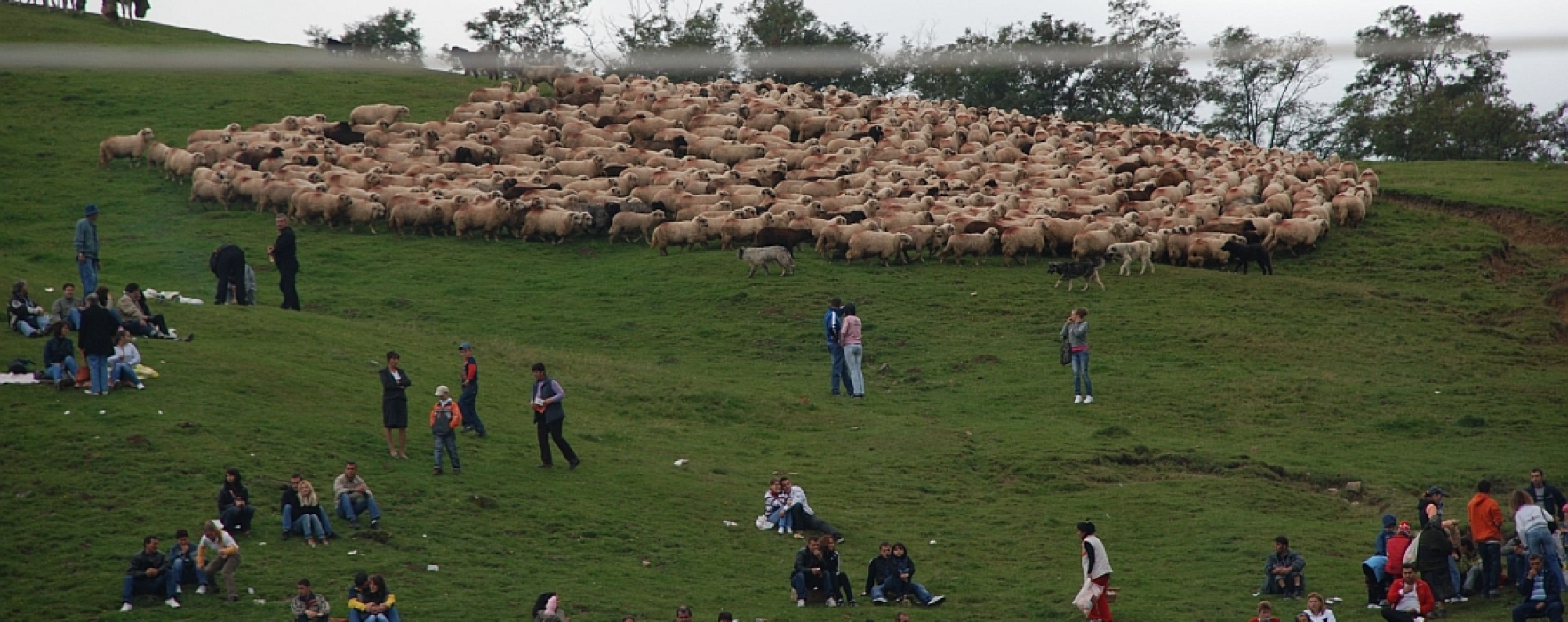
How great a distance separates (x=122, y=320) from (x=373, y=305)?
9219 mm

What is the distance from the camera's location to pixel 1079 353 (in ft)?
90.1

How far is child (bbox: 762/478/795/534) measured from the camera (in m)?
20.6

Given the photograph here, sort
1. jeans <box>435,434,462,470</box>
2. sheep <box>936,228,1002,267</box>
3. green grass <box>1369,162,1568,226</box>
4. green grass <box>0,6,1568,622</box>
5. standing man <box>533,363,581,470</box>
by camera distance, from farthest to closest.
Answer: green grass <box>1369,162,1568,226</box> → sheep <box>936,228,1002,267</box> → standing man <box>533,363,581,470</box> → jeans <box>435,434,462,470</box> → green grass <box>0,6,1568,622</box>

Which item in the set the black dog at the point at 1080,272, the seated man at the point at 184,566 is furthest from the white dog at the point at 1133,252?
the seated man at the point at 184,566

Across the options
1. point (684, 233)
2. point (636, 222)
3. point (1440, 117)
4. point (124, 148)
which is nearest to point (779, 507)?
point (684, 233)


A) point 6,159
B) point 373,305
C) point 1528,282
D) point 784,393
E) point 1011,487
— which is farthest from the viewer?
point 6,159

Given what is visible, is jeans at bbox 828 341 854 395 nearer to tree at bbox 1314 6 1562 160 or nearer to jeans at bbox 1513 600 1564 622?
jeans at bbox 1513 600 1564 622

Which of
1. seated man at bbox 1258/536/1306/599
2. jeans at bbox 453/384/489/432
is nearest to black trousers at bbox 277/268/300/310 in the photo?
jeans at bbox 453/384/489/432

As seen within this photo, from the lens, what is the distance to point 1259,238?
40188 mm

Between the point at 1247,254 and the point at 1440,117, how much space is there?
36970 mm

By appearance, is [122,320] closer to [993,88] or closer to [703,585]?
[703,585]

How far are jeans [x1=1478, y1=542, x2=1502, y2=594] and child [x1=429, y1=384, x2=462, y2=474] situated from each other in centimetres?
1275

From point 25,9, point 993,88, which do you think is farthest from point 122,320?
point 993,88

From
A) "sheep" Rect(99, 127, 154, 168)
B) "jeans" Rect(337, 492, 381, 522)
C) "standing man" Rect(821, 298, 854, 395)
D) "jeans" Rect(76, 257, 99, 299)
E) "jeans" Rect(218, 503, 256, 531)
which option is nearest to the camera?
"jeans" Rect(218, 503, 256, 531)
